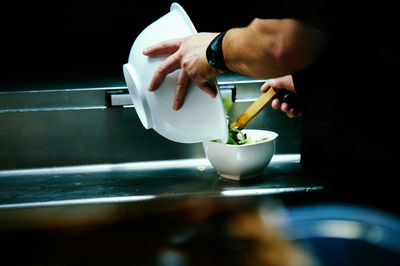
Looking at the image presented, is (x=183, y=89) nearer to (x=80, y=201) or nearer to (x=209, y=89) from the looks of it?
(x=209, y=89)

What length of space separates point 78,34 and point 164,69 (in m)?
0.67

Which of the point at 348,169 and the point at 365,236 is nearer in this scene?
the point at 348,169

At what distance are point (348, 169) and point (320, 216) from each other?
279 mm

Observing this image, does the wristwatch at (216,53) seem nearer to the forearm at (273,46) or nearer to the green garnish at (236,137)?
the forearm at (273,46)

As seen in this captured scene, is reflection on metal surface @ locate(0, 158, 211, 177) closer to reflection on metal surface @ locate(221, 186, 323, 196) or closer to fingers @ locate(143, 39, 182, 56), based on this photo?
reflection on metal surface @ locate(221, 186, 323, 196)

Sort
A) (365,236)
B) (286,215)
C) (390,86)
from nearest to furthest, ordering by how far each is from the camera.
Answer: (390,86), (365,236), (286,215)

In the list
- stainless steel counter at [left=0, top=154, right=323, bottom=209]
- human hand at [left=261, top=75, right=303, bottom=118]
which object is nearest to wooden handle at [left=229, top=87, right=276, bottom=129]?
human hand at [left=261, top=75, right=303, bottom=118]

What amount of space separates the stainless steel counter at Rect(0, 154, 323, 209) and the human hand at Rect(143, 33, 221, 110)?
0.40 meters

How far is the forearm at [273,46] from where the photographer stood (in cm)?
69

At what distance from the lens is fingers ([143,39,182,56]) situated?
36.5 inches

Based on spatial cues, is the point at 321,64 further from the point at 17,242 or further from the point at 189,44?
the point at 17,242

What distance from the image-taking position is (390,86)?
30.7 inches

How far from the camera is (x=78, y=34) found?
1470mm

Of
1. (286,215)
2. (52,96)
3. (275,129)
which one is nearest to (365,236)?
(286,215)
